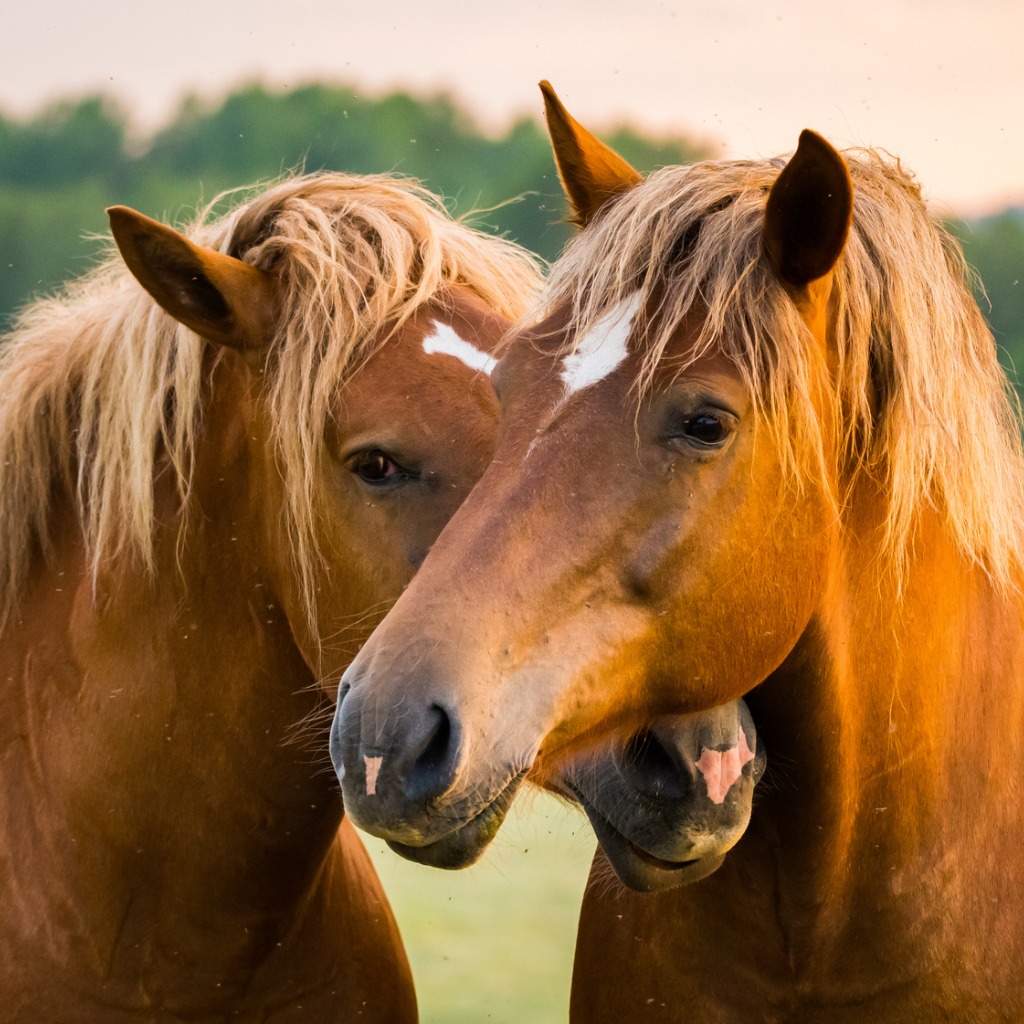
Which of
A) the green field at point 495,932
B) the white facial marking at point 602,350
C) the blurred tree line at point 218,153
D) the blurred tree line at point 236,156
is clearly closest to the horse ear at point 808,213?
the white facial marking at point 602,350

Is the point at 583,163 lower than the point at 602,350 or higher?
higher

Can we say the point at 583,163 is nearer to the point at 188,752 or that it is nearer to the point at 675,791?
the point at 675,791

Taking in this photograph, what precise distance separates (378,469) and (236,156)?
3025cm

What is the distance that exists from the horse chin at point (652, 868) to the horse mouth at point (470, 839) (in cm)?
36

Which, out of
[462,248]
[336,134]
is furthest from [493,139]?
[462,248]

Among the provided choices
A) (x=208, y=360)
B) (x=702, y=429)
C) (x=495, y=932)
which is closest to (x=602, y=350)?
(x=702, y=429)

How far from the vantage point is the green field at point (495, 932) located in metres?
6.56

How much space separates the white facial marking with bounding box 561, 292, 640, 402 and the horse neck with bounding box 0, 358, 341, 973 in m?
0.85

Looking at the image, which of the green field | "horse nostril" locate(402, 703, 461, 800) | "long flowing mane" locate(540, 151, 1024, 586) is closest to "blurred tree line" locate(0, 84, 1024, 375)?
the green field

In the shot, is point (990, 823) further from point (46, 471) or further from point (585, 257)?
point (46, 471)

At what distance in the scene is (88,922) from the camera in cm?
278

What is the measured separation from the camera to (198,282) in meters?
2.66

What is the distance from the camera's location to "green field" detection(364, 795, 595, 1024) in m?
6.56

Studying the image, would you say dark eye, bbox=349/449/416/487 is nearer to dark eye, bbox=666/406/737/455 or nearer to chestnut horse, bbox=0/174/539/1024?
chestnut horse, bbox=0/174/539/1024
